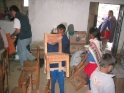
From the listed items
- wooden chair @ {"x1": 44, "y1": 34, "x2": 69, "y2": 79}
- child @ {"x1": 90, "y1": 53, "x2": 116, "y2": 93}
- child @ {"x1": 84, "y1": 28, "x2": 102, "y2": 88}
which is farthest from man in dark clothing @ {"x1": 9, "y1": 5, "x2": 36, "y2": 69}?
child @ {"x1": 90, "y1": 53, "x2": 116, "y2": 93}

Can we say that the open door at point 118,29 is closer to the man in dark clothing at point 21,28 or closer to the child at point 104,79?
the man in dark clothing at point 21,28

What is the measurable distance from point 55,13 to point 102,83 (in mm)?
4311

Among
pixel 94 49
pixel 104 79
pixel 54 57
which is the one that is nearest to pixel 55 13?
pixel 94 49

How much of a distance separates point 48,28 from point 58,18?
0.59 m

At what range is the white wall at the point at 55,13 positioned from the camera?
5531 mm

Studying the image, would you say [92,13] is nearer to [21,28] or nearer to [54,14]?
[54,14]

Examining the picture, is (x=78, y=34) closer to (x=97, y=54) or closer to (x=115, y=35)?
(x=115, y=35)

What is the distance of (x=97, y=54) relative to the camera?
3193 mm

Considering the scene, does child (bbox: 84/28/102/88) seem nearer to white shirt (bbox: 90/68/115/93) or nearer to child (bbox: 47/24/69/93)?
child (bbox: 47/24/69/93)

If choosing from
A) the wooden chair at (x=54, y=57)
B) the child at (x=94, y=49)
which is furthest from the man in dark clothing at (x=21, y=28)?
the child at (x=94, y=49)

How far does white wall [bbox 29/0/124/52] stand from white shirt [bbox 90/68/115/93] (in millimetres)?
4134

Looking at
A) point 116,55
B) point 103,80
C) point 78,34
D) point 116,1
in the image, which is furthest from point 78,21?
point 103,80

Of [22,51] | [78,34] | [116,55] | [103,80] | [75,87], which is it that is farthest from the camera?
[116,55]

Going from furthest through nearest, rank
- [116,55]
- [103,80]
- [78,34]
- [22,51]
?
[116,55]
[78,34]
[22,51]
[103,80]
